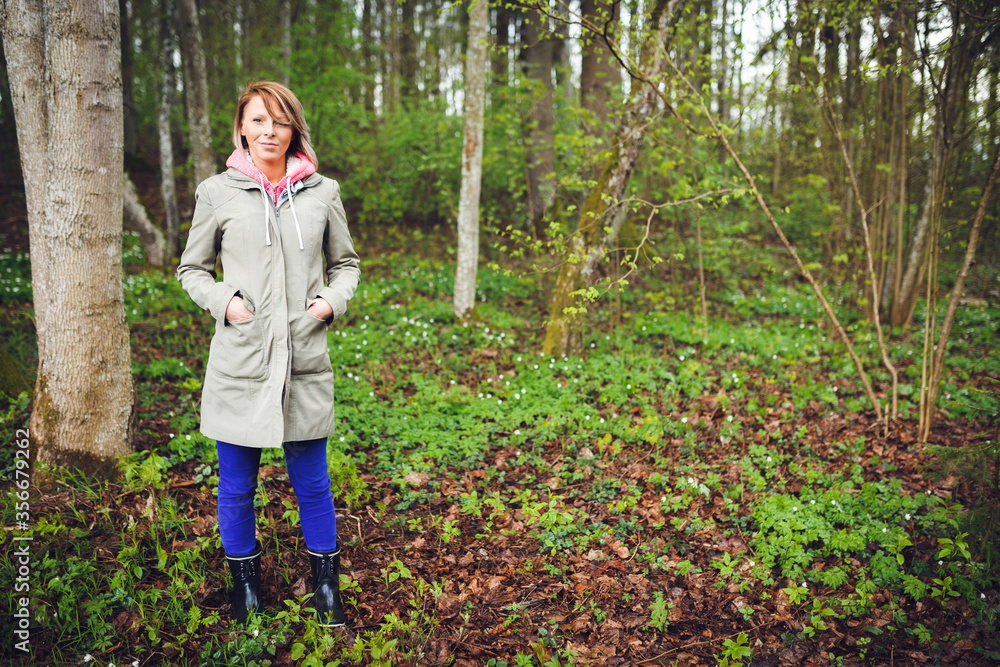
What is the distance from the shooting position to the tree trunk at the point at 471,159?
6.31m

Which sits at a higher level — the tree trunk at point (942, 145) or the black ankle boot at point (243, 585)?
the tree trunk at point (942, 145)

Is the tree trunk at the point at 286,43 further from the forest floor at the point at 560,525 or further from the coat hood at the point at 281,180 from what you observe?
the coat hood at the point at 281,180

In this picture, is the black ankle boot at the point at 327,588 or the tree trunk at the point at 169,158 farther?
the tree trunk at the point at 169,158

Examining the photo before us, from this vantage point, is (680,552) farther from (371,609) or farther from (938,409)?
(938,409)

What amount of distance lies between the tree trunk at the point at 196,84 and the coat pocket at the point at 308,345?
26.9 feet

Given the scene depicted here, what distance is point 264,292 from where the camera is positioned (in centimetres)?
223

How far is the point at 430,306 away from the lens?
24.7ft

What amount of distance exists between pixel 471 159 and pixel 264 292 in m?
4.99

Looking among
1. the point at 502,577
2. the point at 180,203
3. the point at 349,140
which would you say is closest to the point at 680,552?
the point at 502,577

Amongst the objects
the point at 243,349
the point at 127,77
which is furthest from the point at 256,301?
the point at 127,77

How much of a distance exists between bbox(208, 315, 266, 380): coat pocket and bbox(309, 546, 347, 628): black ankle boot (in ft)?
3.47

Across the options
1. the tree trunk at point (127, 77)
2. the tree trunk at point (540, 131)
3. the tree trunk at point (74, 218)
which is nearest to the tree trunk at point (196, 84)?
the tree trunk at point (127, 77)

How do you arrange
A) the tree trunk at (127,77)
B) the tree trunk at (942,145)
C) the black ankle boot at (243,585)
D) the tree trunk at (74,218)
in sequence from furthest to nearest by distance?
the tree trunk at (127,77), the tree trunk at (942,145), the tree trunk at (74,218), the black ankle boot at (243,585)

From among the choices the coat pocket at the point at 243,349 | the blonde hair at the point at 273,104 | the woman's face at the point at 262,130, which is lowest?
the coat pocket at the point at 243,349
